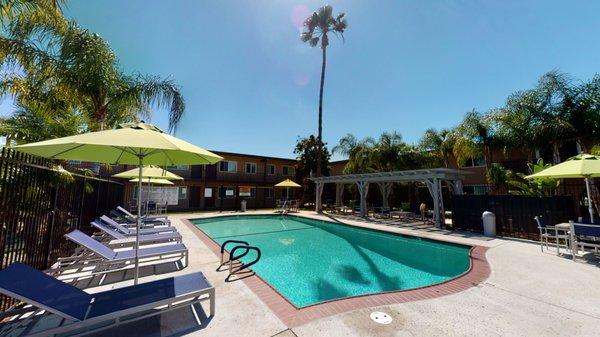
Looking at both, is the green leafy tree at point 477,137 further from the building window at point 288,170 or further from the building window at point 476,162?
the building window at point 288,170

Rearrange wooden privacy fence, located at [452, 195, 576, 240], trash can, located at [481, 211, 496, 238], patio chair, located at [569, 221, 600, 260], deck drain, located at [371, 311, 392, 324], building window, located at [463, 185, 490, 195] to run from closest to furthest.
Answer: deck drain, located at [371, 311, 392, 324], patio chair, located at [569, 221, 600, 260], wooden privacy fence, located at [452, 195, 576, 240], trash can, located at [481, 211, 496, 238], building window, located at [463, 185, 490, 195]

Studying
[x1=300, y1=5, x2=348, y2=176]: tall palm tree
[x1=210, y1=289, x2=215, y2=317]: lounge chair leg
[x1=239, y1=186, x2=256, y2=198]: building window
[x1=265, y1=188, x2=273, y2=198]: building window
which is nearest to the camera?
[x1=210, y1=289, x2=215, y2=317]: lounge chair leg

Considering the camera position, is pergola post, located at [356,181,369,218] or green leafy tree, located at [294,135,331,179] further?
green leafy tree, located at [294,135,331,179]

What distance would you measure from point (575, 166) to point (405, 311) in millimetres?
7790

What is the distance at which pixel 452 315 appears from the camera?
423cm

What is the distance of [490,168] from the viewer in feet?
53.2

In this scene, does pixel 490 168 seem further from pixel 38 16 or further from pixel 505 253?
pixel 38 16

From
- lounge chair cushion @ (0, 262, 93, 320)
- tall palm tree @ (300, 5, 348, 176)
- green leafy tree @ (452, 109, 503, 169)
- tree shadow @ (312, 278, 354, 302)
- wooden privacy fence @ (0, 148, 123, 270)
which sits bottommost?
tree shadow @ (312, 278, 354, 302)

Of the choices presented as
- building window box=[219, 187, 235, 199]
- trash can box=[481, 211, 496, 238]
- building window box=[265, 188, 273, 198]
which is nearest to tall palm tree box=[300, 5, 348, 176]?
building window box=[265, 188, 273, 198]

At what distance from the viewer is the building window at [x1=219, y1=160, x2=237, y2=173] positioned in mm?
29062

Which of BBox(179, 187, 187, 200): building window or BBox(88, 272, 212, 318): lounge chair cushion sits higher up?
BBox(179, 187, 187, 200): building window

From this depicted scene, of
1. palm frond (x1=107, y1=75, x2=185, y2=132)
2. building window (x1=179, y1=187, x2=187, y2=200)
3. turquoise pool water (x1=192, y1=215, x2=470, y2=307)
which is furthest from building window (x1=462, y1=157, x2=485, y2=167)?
building window (x1=179, y1=187, x2=187, y2=200)

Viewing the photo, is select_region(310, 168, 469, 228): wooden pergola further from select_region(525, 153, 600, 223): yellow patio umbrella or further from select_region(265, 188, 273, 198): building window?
select_region(265, 188, 273, 198): building window

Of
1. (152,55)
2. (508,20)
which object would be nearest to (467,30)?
(508,20)
